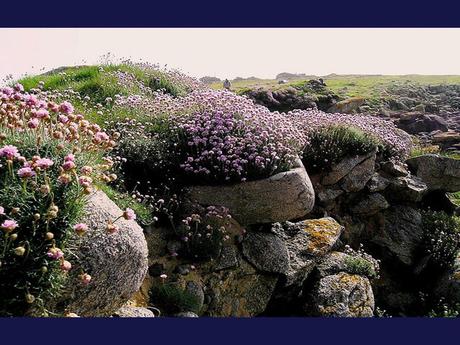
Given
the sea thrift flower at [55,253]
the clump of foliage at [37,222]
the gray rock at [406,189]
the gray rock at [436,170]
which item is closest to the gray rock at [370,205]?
the gray rock at [406,189]

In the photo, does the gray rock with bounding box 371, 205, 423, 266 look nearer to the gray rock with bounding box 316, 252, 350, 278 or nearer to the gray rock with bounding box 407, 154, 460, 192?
the gray rock with bounding box 407, 154, 460, 192

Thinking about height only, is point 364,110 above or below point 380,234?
above

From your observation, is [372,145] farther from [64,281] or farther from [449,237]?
[64,281]

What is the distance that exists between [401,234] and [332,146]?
2774mm

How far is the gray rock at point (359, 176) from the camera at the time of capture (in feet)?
31.8

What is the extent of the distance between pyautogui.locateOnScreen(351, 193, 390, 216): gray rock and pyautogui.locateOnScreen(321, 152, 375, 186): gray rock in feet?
3.25

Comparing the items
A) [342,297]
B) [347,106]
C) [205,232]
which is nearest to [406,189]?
[342,297]

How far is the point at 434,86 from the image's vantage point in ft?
72.4

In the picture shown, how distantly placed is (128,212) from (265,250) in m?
3.49

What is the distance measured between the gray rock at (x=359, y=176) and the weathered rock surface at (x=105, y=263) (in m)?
6.14

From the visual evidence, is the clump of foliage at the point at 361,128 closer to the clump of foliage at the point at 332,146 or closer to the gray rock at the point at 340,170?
the clump of foliage at the point at 332,146

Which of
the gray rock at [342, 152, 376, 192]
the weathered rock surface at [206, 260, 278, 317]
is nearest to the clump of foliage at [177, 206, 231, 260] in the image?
the weathered rock surface at [206, 260, 278, 317]

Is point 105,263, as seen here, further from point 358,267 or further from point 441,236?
point 441,236

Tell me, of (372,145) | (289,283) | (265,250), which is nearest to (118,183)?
(265,250)
